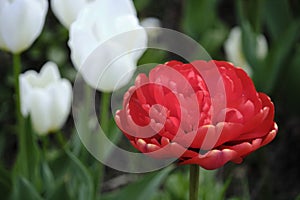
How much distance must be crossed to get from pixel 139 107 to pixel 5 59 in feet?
5.53

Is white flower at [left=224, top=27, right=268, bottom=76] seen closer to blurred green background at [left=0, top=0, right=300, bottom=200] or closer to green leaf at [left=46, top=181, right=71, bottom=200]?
blurred green background at [left=0, top=0, right=300, bottom=200]

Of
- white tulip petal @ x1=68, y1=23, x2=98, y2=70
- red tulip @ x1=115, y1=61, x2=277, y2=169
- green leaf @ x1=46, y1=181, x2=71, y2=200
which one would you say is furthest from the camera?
green leaf @ x1=46, y1=181, x2=71, y2=200

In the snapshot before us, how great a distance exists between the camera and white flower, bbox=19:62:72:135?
4.40 feet

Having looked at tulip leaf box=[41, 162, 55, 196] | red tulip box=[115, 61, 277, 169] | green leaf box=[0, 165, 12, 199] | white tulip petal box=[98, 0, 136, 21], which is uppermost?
red tulip box=[115, 61, 277, 169]

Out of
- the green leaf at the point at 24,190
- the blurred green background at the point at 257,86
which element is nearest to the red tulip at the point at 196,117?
the green leaf at the point at 24,190

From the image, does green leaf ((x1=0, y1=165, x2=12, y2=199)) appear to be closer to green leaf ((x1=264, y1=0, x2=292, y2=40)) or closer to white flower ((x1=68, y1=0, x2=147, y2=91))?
white flower ((x1=68, y1=0, x2=147, y2=91))

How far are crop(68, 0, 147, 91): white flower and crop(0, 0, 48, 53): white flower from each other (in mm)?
83

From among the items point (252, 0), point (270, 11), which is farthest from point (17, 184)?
point (270, 11)

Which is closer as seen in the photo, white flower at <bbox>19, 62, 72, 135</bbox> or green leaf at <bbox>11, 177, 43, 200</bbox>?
green leaf at <bbox>11, 177, 43, 200</bbox>

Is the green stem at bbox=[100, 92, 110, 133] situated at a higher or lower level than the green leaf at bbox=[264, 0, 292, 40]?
higher

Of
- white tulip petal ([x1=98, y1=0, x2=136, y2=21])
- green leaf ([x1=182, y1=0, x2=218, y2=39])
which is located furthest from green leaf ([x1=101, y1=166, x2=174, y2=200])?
green leaf ([x1=182, y1=0, x2=218, y2=39])

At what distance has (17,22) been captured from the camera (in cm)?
118

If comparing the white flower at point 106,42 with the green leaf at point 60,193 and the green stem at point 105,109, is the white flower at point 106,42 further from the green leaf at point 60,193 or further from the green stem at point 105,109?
the green leaf at point 60,193

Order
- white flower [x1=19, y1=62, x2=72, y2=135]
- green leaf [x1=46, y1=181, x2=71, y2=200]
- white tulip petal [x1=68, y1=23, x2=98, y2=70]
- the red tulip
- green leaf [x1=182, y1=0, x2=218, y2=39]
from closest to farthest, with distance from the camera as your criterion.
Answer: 1. the red tulip
2. white tulip petal [x1=68, y1=23, x2=98, y2=70]
3. green leaf [x1=46, y1=181, x2=71, y2=200]
4. white flower [x1=19, y1=62, x2=72, y2=135]
5. green leaf [x1=182, y1=0, x2=218, y2=39]
